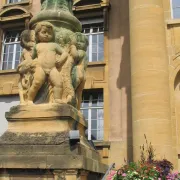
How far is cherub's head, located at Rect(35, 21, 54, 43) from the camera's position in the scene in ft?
18.0

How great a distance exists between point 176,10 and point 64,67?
10.4 metres

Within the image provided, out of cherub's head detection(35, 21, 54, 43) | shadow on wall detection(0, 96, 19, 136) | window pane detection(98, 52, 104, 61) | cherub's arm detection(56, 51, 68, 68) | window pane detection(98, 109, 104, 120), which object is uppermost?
window pane detection(98, 52, 104, 61)

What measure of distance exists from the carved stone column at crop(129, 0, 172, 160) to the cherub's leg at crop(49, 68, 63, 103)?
6.42m

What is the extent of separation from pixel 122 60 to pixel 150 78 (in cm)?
288

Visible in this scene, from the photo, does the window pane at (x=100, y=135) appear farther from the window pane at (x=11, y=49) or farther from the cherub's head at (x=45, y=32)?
the cherub's head at (x=45, y=32)

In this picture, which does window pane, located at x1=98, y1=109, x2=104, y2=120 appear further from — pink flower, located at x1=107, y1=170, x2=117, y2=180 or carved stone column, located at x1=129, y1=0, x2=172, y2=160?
pink flower, located at x1=107, y1=170, x2=117, y2=180

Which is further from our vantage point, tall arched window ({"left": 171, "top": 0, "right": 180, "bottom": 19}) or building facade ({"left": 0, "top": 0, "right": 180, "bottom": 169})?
tall arched window ({"left": 171, "top": 0, "right": 180, "bottom": 19})

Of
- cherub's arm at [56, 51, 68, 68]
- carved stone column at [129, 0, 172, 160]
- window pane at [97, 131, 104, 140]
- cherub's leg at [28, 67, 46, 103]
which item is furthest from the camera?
window pane at [97, 131, 104, 140]

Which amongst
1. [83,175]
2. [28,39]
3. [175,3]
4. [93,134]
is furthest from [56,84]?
[175,3]

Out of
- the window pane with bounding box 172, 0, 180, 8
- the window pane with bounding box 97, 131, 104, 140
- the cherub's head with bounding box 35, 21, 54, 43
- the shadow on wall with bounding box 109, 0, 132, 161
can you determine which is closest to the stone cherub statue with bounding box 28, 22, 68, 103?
the cherub's head with bounding box 35, 21, 54, 43

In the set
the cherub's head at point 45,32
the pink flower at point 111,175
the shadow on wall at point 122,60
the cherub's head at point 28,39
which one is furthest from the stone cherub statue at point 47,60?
the shadow on wall at point 122,60

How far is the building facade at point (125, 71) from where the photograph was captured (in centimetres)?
1153

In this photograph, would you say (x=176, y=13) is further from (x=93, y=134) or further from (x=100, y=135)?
(x=93, y=134)

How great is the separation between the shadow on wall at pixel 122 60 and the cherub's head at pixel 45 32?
826cm
